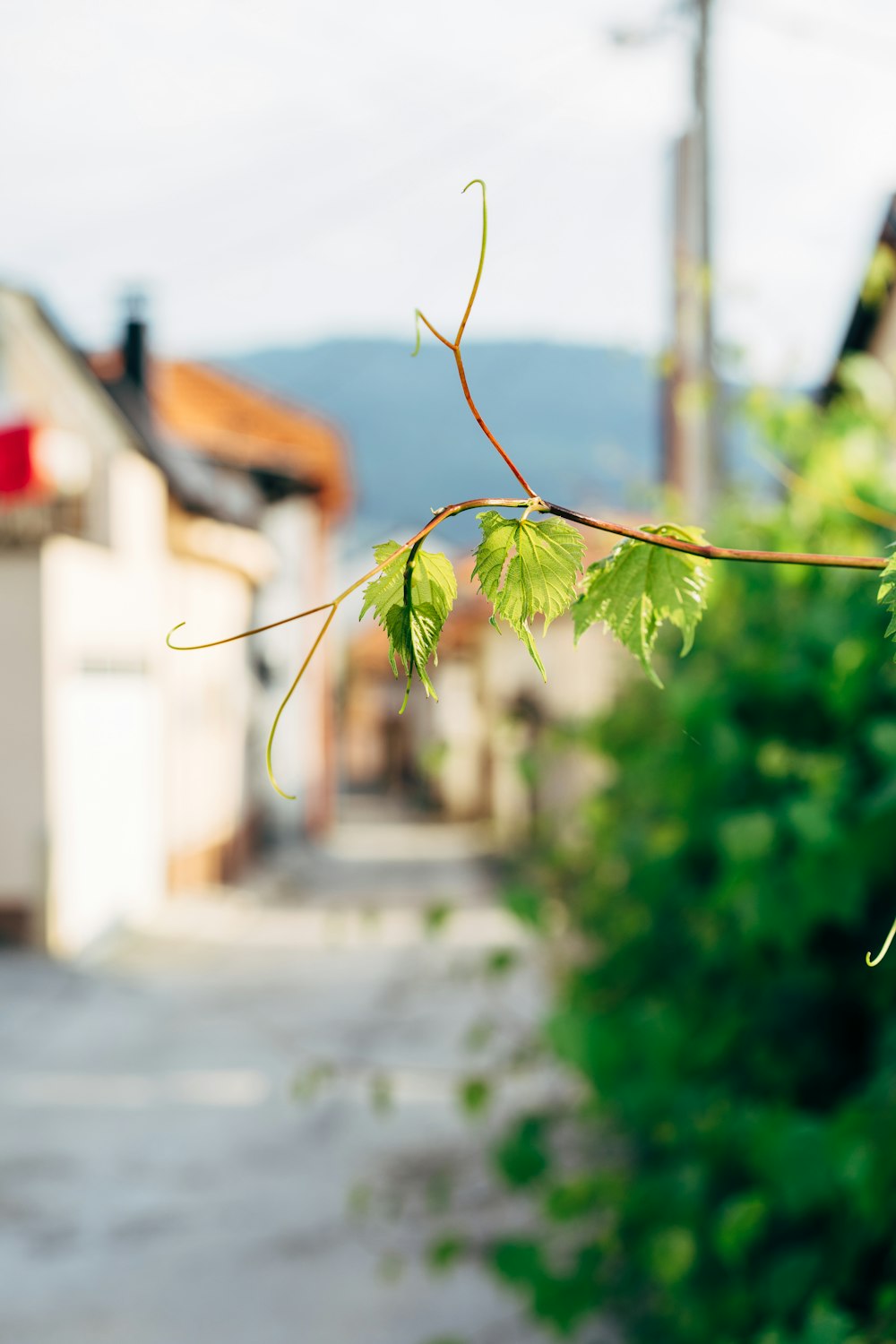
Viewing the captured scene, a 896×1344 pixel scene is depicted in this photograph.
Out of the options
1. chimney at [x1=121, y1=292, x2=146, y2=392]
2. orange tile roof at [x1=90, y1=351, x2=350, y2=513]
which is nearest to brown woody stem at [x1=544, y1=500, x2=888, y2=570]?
chimney at [x1=121, y1=292, x2=146, y2=392]

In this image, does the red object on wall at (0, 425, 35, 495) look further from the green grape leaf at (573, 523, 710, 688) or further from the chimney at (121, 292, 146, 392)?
the green grape leaf at (573, 523, 710, 688)

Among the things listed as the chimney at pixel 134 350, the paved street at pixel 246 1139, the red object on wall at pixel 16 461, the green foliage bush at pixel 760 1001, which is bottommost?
the paved street at pixel 246 1139

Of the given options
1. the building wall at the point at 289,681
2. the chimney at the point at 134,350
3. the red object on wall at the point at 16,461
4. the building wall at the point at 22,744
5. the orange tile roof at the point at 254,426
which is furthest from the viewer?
the orange tile roof at the point at 254,426

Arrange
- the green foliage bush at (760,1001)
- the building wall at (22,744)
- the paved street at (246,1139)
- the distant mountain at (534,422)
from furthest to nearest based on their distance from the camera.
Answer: the building wall at (22,744) < the paved street at (246,1139) < the green foliage bush at (760,1001) < the distant mountain at (534,422)

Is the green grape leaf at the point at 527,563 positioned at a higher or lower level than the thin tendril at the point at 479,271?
lower

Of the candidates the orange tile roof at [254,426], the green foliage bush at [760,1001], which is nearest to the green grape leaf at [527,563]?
the green foliage bush at [760,1001]

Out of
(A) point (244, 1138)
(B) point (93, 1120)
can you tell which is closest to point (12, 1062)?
(B) point (93, 1120)

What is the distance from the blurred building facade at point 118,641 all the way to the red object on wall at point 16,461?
0.6 inches

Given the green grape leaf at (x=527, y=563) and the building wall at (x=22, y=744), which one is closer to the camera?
the green grape leaf at (x=527, y=563)

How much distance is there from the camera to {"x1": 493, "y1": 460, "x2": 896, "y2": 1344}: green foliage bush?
1.68m

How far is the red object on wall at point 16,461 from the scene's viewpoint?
10289 mm

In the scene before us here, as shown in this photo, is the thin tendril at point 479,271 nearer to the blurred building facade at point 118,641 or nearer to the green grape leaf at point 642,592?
the green grape leaf at point 642,592

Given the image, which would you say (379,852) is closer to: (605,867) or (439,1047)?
(439,1047)

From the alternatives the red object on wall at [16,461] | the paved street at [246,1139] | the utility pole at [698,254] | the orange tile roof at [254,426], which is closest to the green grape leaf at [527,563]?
the paved street at [246,1139]
